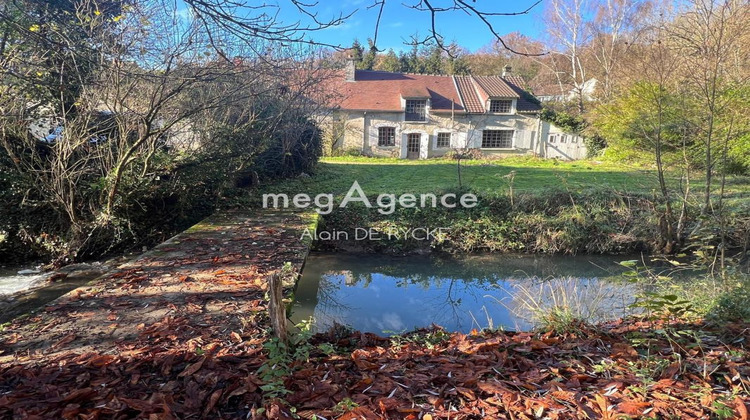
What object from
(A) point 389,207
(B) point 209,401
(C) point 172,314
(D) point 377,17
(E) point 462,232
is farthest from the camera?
(A) point 389,207

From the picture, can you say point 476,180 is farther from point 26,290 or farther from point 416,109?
point 26,290

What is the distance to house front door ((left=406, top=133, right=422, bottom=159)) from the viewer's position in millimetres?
20375

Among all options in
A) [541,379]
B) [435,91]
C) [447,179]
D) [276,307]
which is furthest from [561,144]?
[276,307]

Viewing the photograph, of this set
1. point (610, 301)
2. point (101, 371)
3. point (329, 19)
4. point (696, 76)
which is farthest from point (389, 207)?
point (101, 371)

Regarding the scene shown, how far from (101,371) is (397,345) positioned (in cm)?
180

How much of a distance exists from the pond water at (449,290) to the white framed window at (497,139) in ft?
47.2

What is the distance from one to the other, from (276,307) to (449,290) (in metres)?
3.78

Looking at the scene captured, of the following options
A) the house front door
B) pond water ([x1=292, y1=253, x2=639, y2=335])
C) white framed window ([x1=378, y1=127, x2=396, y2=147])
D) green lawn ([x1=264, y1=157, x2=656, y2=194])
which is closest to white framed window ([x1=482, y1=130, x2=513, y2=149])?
the house front door

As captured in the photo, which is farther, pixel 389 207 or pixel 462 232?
pixel 389 207

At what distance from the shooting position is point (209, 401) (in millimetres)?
1904

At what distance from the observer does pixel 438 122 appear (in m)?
20.2

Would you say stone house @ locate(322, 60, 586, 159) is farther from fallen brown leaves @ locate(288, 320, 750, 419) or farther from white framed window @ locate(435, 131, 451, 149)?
fallen brown leaves @ locate(288, 320, 750, 419)

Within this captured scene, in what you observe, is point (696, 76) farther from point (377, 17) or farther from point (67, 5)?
point (67, 5)

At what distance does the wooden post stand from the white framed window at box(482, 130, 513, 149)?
1964 cm
